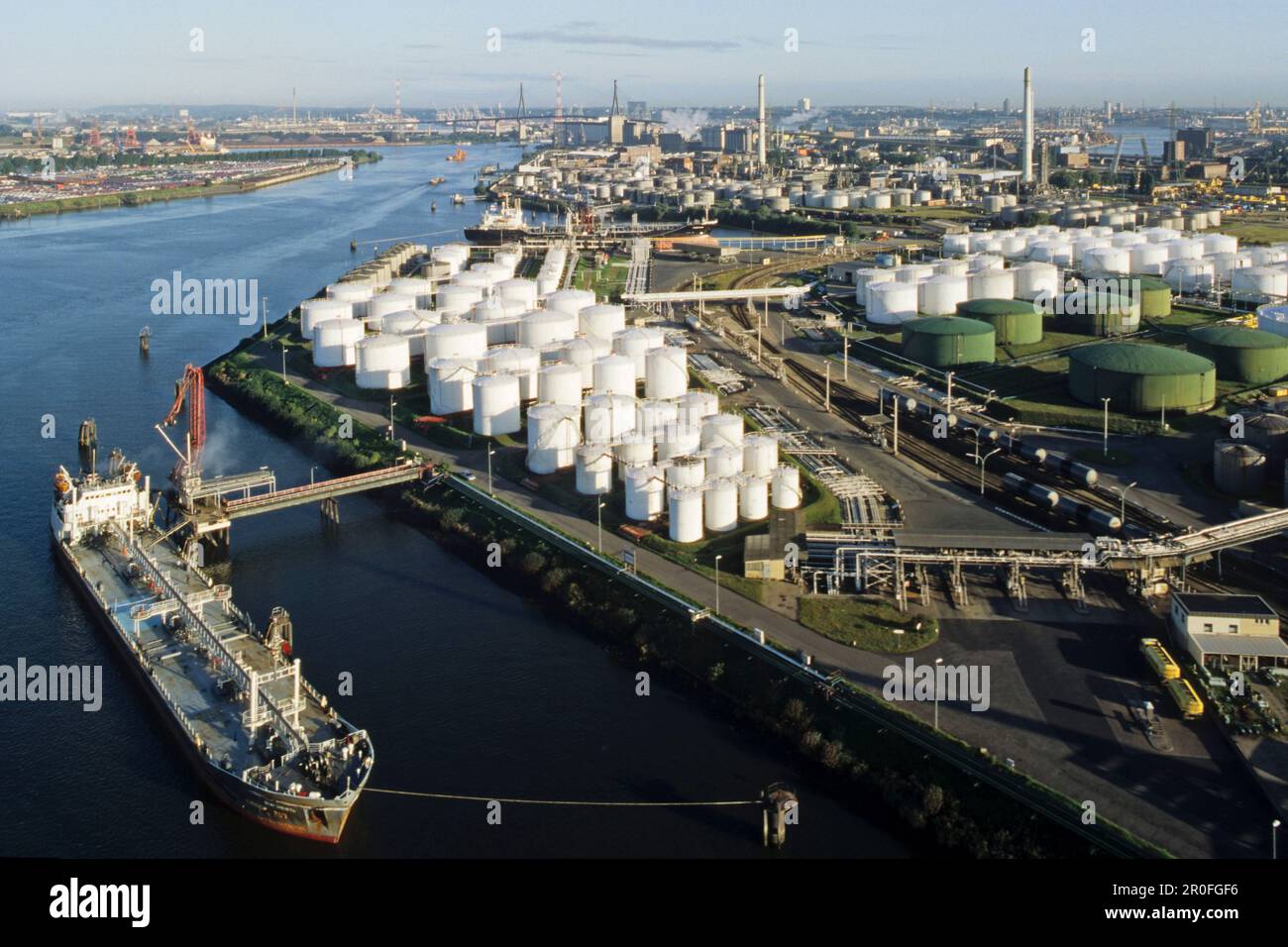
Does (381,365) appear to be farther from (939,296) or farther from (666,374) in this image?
(939,296)

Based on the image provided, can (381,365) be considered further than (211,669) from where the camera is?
Yes

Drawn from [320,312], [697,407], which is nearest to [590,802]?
[697,407]

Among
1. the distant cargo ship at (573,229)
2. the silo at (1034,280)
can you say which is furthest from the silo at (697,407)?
the distant cargo ship at (573,229)

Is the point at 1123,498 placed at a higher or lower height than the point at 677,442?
lower

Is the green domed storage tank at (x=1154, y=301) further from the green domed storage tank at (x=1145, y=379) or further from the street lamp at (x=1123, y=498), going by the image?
the street lamp at (x=1123, y=498)

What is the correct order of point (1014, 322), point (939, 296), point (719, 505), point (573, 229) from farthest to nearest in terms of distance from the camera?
point (573, 229) < point (939, 296) < point (1014, 322) < point (719, 505)

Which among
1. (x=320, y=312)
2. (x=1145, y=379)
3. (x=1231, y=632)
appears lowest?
(x=1231, y=632)

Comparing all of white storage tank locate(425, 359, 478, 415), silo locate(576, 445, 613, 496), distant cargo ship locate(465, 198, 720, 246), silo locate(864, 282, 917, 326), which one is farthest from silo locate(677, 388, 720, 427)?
distant cargo ship locate(465, 198, 720, 246)
